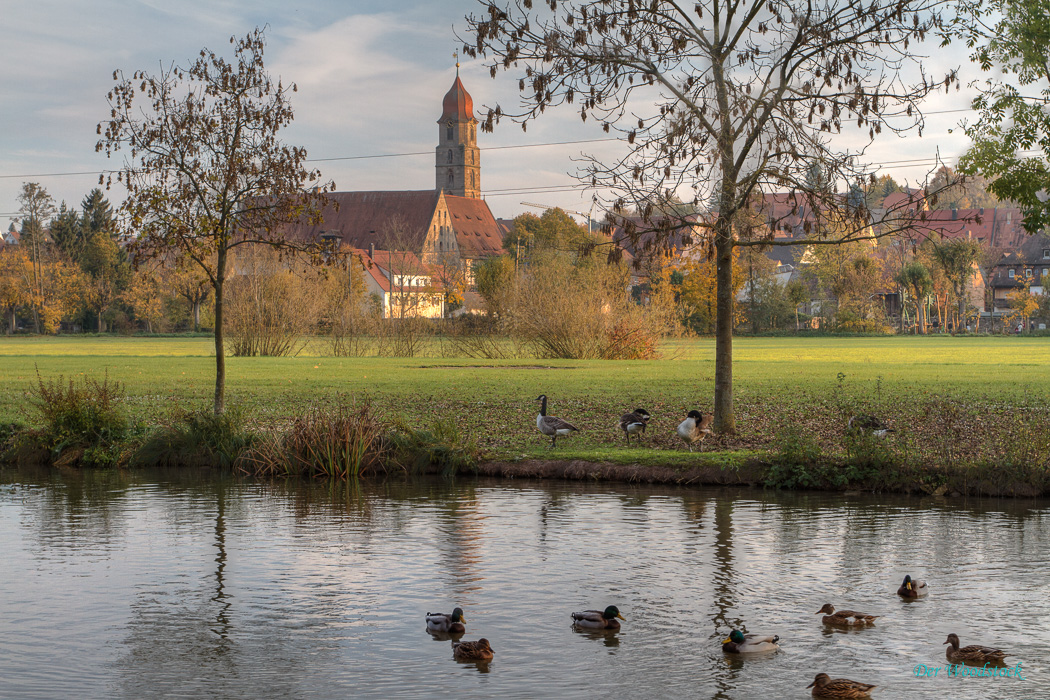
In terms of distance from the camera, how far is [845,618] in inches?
376

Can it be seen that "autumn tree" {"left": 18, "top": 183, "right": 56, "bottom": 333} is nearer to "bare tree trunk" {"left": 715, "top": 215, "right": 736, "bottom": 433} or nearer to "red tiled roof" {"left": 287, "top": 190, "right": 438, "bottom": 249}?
"red tiled roof" {"left": 287, "top": 190, "right": 438, "bottom": 249}

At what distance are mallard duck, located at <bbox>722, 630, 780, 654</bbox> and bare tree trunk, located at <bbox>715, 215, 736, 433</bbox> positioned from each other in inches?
401

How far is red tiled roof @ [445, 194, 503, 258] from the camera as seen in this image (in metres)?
160

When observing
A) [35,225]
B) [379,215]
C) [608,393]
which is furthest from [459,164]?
[608,393]

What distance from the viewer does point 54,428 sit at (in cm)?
2052

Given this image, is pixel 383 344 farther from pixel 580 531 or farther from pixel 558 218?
pixel 558 218

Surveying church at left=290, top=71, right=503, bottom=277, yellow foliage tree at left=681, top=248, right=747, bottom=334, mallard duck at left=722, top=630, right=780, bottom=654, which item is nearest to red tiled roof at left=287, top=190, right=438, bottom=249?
church at left=290, top=71, right=503, bottom=277

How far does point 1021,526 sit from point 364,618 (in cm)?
843

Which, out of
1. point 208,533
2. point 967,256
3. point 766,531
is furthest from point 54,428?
point 967,256

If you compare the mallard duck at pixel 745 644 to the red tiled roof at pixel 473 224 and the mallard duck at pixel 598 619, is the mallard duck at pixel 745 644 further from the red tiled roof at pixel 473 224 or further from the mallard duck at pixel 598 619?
the red tiled roof at pixel 473 224

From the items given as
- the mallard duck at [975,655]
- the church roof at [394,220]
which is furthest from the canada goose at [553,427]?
the church roof at [394,220]

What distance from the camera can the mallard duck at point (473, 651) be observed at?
8.70m

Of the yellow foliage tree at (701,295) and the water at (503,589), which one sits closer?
the water at (503,589)

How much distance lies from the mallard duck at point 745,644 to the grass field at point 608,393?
8.53 metres
